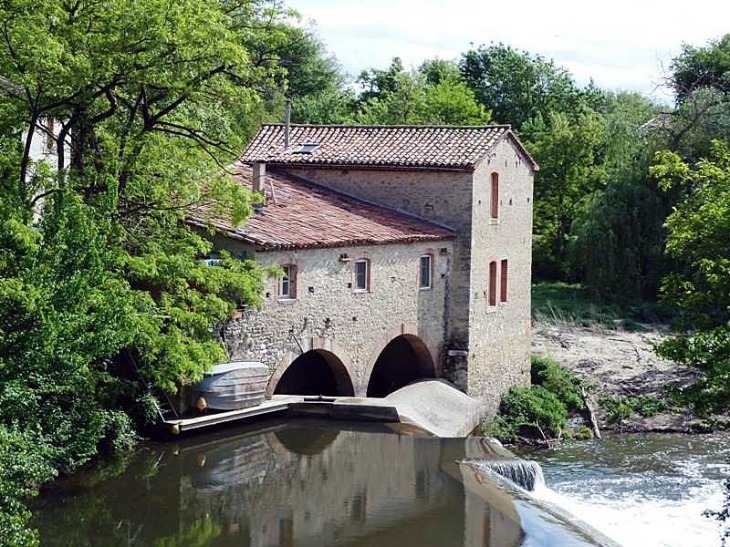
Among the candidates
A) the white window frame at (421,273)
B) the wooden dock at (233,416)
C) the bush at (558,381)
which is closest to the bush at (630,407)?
the bush at (558,381)

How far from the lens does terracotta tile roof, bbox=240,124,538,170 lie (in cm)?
2694

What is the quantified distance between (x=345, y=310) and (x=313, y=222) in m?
2.01

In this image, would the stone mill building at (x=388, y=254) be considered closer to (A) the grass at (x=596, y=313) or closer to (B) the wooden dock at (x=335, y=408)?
(B) the wooden dock at (x=335, y=408)

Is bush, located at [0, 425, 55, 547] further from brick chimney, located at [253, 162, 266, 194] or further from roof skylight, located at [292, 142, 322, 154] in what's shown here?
roof skylight, located at [292, 142, 322, 154]

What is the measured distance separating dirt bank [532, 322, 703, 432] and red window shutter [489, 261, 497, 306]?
4.38 metres

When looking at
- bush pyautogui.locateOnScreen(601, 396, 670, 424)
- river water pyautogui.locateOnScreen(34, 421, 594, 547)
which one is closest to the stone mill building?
bush pyautogui.locateOnScreen(601, 396, 670, 424)

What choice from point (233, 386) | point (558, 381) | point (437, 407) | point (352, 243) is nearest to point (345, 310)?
point (352, 243)

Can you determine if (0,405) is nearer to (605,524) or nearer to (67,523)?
(67,523)

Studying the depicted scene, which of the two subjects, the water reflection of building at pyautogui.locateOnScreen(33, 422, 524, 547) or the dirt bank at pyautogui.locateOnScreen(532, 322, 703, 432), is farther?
the dirt bank at pyautogui.locateOnScreen(532, 322, 703, 432)

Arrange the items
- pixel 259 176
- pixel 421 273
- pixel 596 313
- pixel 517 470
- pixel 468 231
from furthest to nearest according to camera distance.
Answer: pixel 596 313 → pixel 468 231 → pixel 421 273 → pixel 259 176 → pixel 517 470

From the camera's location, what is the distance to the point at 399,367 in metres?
27.3

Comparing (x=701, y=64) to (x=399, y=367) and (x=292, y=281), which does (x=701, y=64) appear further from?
(x=292, y=281)

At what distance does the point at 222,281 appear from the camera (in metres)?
18.8

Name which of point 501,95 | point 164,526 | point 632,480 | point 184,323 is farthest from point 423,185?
point 501,95
